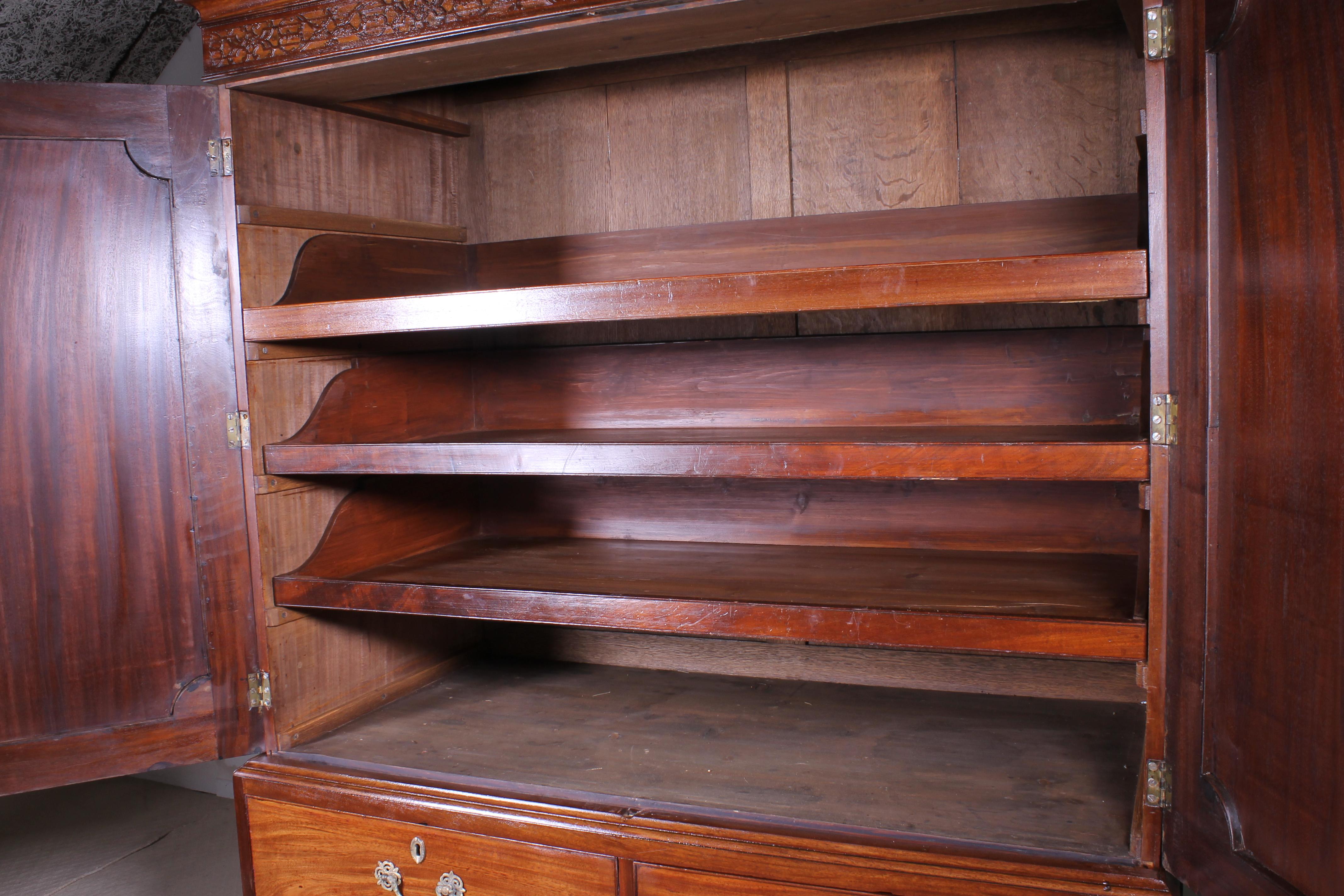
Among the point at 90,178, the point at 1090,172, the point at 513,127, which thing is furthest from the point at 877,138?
the point at 90,178

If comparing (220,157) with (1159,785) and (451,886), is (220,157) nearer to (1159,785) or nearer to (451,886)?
(451,886)

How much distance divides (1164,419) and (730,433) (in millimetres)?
803

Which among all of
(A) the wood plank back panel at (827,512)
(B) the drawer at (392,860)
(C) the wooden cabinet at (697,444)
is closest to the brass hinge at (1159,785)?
(C) the wooden cabinet at (697,444)

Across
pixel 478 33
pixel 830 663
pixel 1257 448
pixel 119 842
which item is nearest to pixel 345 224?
pixel 478 33

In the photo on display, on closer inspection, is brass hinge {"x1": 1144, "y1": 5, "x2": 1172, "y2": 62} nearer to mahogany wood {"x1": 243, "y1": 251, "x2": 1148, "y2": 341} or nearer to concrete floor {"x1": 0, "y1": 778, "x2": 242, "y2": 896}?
mahogany wood {"x1": 243, "y1": 251, "x2": 1148, "y2": 341}

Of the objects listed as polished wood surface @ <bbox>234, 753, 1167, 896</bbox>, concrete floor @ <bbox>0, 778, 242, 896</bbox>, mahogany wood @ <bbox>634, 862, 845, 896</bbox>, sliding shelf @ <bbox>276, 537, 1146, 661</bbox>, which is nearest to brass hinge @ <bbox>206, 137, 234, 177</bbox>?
sliding shelf @ <bbox>276, 537, 1146, 661</bbox>

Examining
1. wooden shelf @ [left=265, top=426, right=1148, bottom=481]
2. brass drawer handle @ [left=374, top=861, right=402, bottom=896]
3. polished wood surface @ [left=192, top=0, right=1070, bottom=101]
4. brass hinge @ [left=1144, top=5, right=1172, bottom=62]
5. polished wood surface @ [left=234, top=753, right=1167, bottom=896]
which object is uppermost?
polished wood surface @ [left=192, top=0, right=1070, bottom=101]

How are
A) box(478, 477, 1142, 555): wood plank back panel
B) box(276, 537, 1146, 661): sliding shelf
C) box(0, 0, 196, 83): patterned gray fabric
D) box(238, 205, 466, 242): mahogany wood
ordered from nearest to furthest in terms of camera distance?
box(276, 537, 1146, 661): sliding shelf → box(238, 205, 466, 242): mahogany wood → box(478, 477, 1142, 555): wood plank back panel → box(0, 0, 196, 83): patterned gray fabric

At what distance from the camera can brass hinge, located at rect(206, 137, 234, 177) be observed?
5.36ft

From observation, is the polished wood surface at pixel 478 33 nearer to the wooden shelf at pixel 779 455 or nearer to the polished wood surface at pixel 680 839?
the wooden shelf at pixel 779 455

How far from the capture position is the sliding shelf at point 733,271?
1.29 m

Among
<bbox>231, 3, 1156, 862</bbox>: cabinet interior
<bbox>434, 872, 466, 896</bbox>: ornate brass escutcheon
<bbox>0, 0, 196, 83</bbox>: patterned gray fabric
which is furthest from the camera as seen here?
<bbox>0, 0, 196, 83</bbox>: patterned gray fabric

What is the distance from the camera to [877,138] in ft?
6.33

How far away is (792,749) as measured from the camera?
171cm
